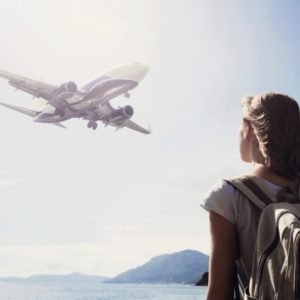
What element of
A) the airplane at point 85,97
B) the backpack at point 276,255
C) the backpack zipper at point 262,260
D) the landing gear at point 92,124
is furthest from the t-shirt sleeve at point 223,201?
the landing gear at point 92,124

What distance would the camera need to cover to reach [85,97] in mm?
40250

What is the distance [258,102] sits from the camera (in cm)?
202

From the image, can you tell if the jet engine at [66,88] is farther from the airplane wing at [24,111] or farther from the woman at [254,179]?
the woman at [254,179]

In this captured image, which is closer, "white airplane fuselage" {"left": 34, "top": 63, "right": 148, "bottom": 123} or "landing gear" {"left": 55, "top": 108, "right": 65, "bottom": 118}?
"white airplane fuselage" {"left": 34, "top": 63, "right": 148, "bottom": 123}

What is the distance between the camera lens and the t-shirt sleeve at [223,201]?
183 centimetres

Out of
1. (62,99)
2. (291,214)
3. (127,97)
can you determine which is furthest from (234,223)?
(127,97)

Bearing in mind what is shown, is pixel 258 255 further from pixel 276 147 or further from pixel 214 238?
pixel 276 147

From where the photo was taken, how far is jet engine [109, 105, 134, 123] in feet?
131

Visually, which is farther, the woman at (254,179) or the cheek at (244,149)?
the cheek at (244,149)

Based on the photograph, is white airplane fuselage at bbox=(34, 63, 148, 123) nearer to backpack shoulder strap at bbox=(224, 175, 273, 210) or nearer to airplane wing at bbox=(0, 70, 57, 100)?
airplane wing at bbox=(0, 70, 57, 100)

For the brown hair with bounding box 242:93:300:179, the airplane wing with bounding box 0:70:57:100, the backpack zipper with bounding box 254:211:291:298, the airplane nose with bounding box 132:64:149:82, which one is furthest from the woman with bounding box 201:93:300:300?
the airplane nose with bounding box 132:64:149:82

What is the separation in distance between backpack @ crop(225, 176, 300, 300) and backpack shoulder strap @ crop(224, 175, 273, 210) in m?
0.02

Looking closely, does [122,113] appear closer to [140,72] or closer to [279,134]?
[140,72]

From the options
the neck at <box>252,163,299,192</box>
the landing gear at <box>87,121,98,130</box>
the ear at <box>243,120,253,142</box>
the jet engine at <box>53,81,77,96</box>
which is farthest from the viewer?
the landing gear at <box>87,121,98,130</box>
